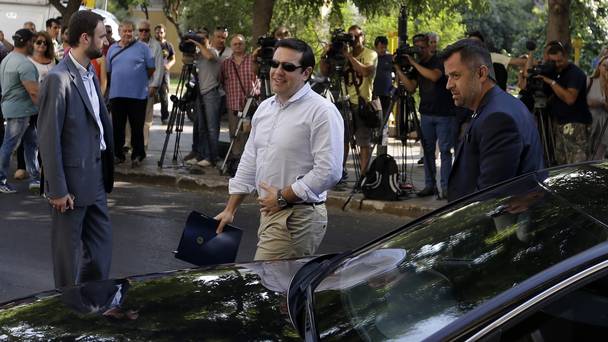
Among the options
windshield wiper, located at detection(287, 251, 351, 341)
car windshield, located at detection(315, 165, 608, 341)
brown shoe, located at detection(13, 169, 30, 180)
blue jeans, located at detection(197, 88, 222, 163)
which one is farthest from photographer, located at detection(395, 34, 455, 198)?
car windshield, located at detection(315, 165, 608, 341)

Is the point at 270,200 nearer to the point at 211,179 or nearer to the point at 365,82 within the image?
the point at 211,179

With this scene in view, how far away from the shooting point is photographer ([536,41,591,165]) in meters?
10.4

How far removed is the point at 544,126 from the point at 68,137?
20.8 feet

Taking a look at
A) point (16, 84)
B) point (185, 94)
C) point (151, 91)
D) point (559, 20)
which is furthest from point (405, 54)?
point (16, 84)

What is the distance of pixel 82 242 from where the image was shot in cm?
595

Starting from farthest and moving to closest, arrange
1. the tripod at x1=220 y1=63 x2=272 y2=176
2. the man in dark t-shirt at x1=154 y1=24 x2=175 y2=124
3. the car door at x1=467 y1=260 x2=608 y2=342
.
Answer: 1. the man in dark t-shirt at x1=154 y1=24 x2=175 y2=124
2. the tripod at x1=220 y1=63 x2=272 y2=176
3. the car door at x1=467 y1=260 x2=608 y2=342

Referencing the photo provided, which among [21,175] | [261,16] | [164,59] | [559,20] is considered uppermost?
[559,20]

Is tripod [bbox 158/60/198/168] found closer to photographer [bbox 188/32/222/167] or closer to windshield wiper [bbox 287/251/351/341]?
photographer [bbox 188/32/222/167]

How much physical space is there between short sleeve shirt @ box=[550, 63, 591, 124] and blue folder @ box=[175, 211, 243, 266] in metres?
6.12

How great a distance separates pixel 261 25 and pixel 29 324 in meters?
10.5

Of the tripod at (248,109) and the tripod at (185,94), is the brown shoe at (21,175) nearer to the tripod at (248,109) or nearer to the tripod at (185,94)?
the tripod at (185,94)

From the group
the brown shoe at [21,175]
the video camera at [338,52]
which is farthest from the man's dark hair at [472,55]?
the brown shoe at [21,175]

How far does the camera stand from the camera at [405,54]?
35.7 ft

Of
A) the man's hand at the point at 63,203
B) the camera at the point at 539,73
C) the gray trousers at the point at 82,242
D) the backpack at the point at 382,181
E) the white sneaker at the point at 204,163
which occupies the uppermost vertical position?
the camera at the point at 539,73
